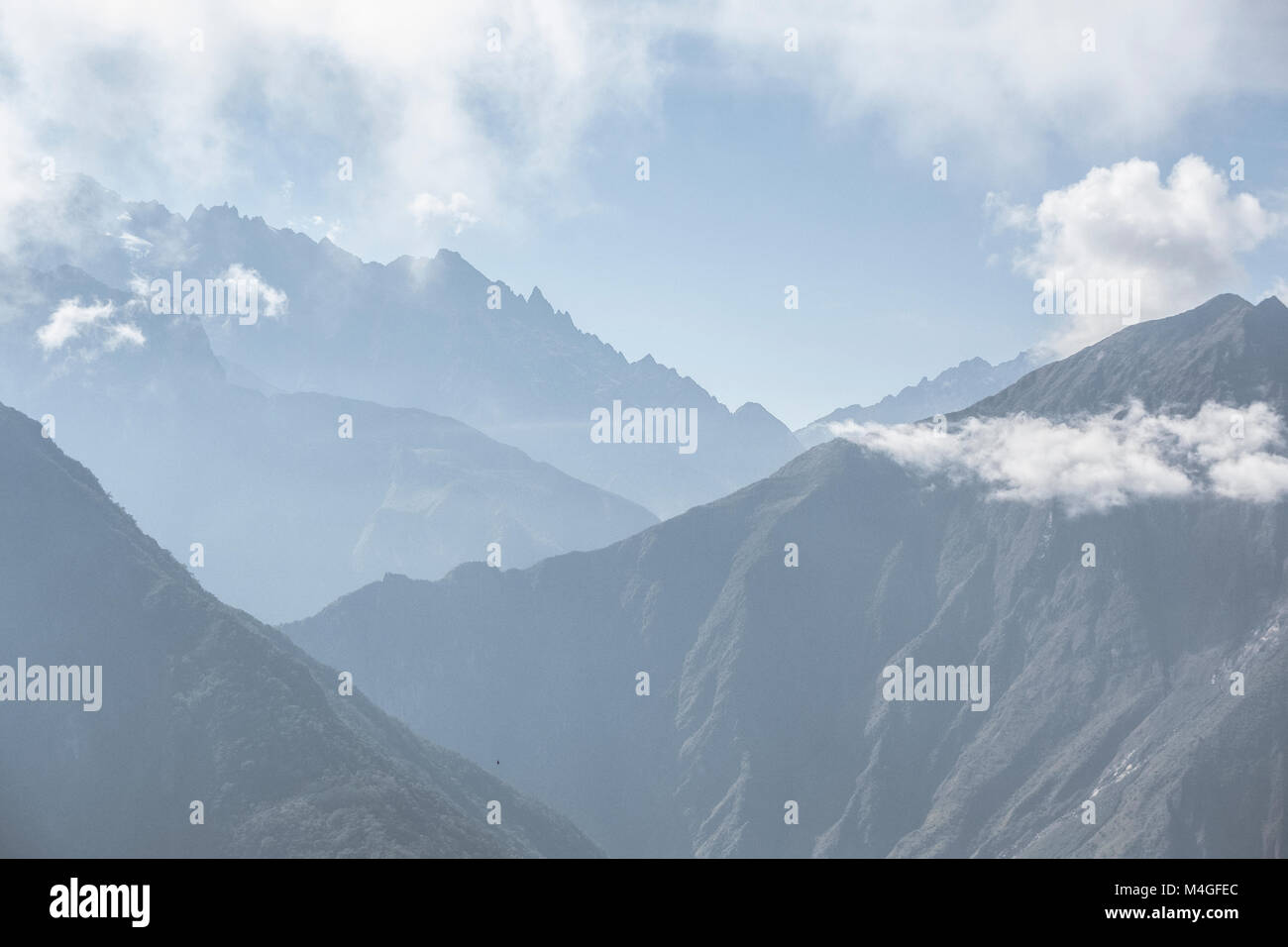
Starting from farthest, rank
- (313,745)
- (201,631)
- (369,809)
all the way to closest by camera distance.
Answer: (201,631) → (313,745) → (369,809)

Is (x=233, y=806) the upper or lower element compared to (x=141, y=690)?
lower

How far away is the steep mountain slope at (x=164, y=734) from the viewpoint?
147 metres

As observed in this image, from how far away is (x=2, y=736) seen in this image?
508 feet

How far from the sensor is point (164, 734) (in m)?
163

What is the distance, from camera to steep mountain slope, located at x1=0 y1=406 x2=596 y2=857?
482 ft
